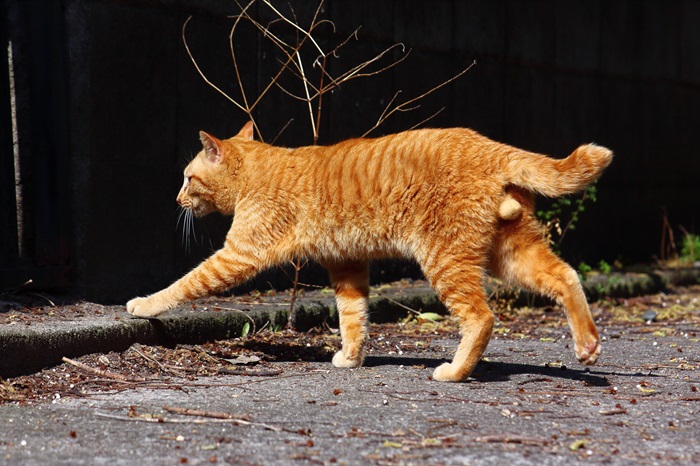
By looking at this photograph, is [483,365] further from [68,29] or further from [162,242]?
[68,29]

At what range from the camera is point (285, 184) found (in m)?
5.80

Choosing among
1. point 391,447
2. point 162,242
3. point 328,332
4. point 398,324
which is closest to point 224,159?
point 162,242

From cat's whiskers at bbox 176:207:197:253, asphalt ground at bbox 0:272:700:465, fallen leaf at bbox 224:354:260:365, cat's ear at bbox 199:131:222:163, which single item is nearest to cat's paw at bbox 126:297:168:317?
asphalt ground at bbox 0:272:700:465

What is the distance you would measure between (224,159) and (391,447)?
2.73 metres

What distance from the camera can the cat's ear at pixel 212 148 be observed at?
5930 mm

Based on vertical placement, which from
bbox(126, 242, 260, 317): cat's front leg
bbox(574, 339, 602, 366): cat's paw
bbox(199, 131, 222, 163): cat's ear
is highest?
bbox(199, 131, 222, 163): cat's ear

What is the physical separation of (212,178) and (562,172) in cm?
214

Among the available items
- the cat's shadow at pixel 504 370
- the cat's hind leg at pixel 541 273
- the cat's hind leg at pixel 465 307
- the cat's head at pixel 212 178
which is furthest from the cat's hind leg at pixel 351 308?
the cat's hind leg at pixel 541 273

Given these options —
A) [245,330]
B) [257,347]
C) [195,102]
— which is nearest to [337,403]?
[257,347]

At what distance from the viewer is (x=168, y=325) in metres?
5.89

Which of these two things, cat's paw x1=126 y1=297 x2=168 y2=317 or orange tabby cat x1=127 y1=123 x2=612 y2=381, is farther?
cat's paw x1=126 y1=297 x2=168 y2=317

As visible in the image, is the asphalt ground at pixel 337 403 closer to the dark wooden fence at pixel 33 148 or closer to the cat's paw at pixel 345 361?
the cat's paw at pixel 345 361

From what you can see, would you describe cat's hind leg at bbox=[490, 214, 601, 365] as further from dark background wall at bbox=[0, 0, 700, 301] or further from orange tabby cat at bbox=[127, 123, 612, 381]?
dark background wall at bbox=[0, 0, 700, 301]

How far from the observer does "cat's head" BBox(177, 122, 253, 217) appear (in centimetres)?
600
